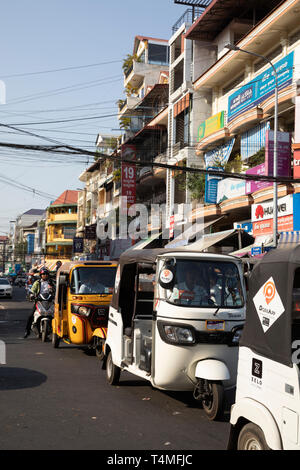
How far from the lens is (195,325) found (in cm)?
778

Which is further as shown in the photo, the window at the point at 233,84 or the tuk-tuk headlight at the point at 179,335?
the window at the point at 233,84

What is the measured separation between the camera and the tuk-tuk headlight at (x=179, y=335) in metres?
7.73

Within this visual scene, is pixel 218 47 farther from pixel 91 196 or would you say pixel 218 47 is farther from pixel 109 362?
pixel 91 196

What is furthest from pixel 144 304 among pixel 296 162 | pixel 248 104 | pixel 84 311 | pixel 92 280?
pixel 248 104

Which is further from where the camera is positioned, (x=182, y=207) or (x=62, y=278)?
(x=182, y=207)

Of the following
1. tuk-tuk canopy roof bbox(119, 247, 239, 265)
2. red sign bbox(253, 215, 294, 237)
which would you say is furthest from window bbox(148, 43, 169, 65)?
tuk-tuk canopy roof bbox(119, 247, 239, 265)

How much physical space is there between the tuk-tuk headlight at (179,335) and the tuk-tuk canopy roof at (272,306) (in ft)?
9.25

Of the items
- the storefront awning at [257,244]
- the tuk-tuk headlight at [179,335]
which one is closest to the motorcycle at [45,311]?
the storefront awning at [257,244]

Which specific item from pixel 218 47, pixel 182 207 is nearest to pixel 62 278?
pixel 182 207

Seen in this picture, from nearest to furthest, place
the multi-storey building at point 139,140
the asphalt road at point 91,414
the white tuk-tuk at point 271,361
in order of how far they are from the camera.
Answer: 1. the white tuk-tuk at point 271,361
2. the asphalt road at point 91,414
3. the multi-storey building at point 139,140

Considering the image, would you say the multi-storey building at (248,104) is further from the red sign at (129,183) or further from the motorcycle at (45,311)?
the red sign at (129,183)

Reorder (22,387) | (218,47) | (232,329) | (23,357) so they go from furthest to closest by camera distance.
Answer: (218,47) < (23,357) < (22,387) < (232,329)
